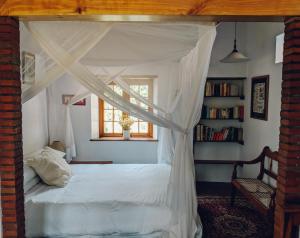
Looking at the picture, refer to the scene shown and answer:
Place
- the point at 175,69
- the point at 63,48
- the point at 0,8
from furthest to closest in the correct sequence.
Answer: the point at 175,69 < the point at 63,48 < the point at 0,8

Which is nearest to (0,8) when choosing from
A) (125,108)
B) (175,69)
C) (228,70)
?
(125,108)

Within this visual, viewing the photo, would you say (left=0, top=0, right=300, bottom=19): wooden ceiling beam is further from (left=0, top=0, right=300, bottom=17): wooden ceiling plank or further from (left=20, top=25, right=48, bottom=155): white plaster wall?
(left=20, top=25, right=48, bottom=155): white plaster wall

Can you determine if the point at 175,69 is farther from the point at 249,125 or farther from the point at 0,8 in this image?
the point at 0,8

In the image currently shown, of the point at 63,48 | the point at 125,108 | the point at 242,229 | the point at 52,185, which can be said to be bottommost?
the point at 242,229

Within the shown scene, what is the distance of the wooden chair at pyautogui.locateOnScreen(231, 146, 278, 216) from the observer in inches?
125

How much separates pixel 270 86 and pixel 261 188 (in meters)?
1.33

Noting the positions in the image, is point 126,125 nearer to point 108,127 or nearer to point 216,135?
point 108,127

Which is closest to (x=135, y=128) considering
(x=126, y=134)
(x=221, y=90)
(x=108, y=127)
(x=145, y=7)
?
(x=126, y=134)

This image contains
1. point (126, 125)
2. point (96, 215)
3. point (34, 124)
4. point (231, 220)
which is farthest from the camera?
point (126, 125)

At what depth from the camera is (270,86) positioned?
3.91 metres

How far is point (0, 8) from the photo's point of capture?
1.91 m

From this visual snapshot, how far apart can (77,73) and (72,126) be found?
293cm

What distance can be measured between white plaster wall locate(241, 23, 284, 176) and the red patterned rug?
2.32ft

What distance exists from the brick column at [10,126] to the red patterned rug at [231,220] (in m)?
2.03
